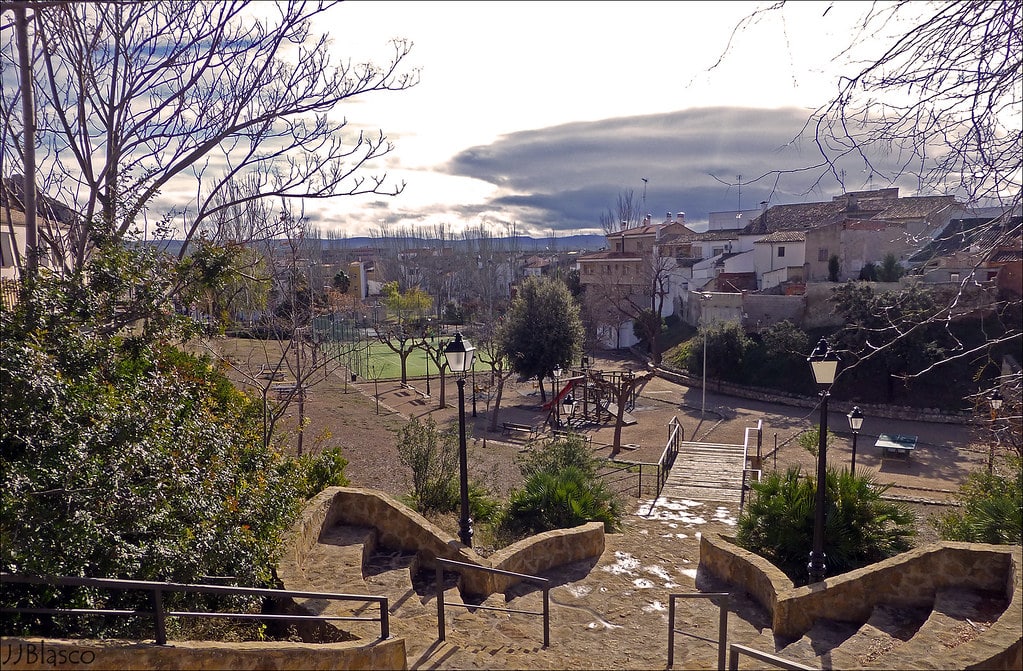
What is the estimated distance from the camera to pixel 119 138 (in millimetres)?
7695

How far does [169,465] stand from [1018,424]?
21.1 feet

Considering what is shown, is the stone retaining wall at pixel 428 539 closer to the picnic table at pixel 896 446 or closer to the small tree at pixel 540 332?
the picnic table at pixel 896 446

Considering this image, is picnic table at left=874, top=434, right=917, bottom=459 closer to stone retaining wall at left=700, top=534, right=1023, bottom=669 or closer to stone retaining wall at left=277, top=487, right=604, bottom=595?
stone retaining wall at left=700, top=534, right=1023, bottom=669

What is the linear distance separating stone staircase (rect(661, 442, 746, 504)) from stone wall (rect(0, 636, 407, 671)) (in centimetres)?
935

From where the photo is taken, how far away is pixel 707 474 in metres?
15.1

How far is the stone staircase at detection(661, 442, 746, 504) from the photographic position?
523 inches

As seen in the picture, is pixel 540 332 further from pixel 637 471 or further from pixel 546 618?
pixel 546 618

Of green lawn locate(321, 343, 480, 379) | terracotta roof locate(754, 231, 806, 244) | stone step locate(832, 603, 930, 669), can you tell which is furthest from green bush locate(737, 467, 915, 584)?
terracotta roof locate(754, 231, 806, 244)

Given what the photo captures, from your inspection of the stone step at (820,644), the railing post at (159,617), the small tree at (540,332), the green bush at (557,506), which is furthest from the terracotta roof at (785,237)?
the railing post at (159,617)

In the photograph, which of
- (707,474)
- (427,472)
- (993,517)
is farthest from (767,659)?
(707,474)

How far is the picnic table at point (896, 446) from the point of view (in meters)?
18.4

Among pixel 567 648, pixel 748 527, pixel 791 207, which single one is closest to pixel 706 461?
pixel 748 527

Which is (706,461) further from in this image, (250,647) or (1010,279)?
(1010,279)

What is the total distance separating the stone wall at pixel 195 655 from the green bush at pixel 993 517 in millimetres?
6642
